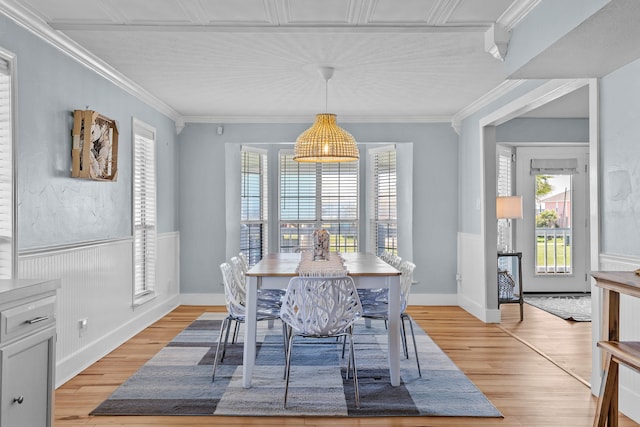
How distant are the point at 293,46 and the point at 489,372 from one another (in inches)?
112

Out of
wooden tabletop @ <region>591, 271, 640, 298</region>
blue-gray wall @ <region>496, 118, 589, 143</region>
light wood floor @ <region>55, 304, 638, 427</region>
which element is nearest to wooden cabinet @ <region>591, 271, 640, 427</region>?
wooden tabletop @ <region>591, 271, 640, 298</region>

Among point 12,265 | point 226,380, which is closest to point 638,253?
point 226,380

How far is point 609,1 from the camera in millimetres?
2158

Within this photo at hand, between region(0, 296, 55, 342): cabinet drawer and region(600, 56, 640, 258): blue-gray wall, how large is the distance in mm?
3149

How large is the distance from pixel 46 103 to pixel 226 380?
225 cm

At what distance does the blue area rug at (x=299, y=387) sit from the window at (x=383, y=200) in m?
2.56

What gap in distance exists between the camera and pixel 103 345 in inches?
170

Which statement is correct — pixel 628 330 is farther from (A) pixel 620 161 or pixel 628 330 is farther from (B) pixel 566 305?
(B) pixel 566 305

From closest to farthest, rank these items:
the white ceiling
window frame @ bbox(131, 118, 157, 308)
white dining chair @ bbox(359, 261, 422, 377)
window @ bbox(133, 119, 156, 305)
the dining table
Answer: the white ceiling
the dining table
white dining chair @ bbox(359, 261, 422, 377)
window frame @ bbox(131, 118, 157, 308)
window @ bbox(133, 119, 156, 305)

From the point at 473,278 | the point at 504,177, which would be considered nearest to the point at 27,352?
the point at 473,278

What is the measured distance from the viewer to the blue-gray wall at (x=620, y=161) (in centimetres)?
300

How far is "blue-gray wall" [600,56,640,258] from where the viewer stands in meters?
3.00

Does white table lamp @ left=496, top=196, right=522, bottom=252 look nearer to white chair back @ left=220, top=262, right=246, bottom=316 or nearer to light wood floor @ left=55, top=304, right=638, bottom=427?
light wood floor @ left=55, top=304, right=638, bottom=427

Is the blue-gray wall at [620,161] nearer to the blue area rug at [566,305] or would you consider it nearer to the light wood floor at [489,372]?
the light wood floor at [489,372]
